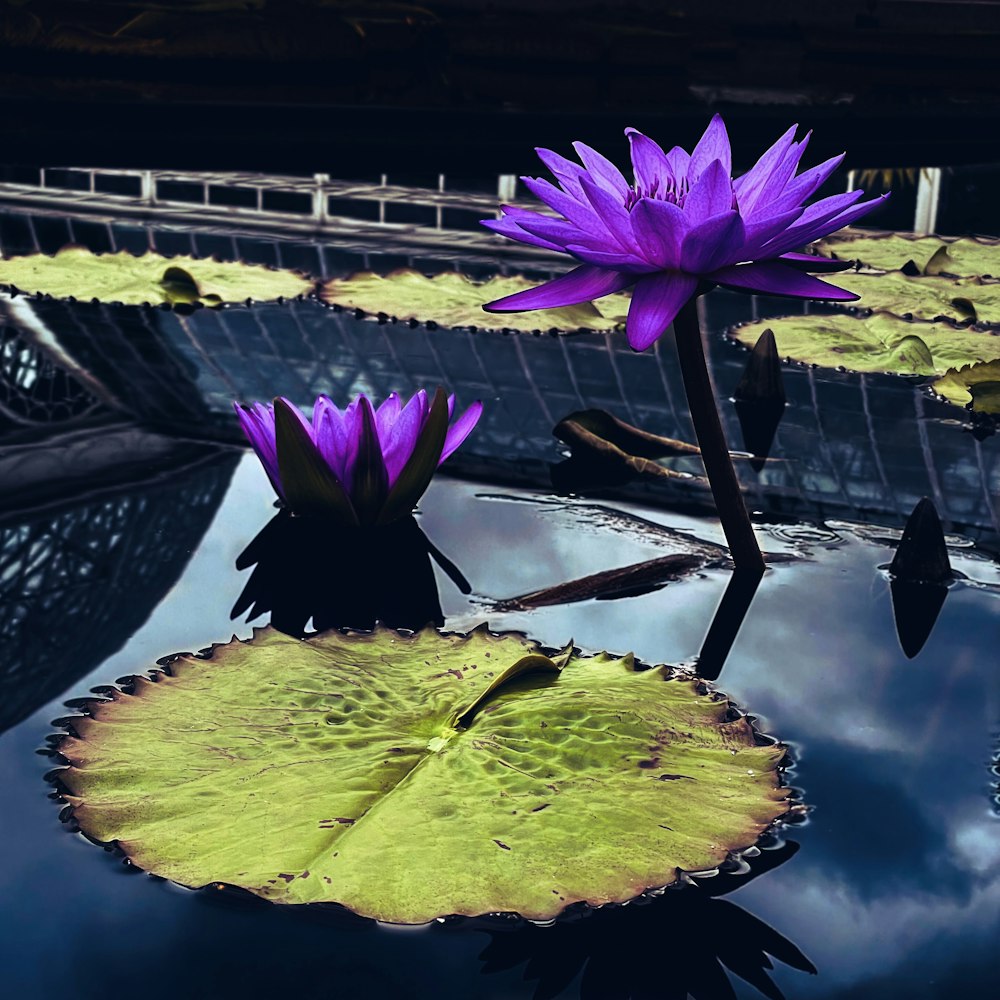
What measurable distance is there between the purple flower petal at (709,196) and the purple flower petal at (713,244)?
0.07 feet

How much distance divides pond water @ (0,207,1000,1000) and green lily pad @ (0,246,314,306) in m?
0.22

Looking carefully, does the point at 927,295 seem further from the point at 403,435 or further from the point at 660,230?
the point at 660,230

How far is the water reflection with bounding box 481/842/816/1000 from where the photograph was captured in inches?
30.4

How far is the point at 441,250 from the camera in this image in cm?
344

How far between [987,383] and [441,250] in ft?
5.86

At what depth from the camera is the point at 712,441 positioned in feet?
4.20

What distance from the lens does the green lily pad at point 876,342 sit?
87.9 inches

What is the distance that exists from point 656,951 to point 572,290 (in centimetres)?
63

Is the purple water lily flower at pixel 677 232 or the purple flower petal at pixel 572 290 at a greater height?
the purple water lily flower at pixel 677 232

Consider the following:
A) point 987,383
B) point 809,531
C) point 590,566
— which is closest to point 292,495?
point 590,566

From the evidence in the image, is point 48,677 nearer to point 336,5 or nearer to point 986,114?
point 336,5

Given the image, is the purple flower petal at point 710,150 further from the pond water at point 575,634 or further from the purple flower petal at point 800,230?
the pond water at point 575,634

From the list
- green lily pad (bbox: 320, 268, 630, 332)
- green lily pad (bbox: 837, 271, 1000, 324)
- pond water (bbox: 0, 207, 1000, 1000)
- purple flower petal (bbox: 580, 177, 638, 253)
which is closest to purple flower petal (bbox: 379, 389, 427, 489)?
pond water (bbox: 0, 207, 1000, 1000)

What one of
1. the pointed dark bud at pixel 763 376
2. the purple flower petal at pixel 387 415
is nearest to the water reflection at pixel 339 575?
the purple flower petal at pixel 387 415
